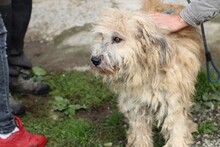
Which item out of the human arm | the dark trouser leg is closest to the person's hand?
the human arm

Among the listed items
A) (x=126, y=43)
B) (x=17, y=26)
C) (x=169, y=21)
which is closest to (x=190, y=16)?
(x=169, y=21)

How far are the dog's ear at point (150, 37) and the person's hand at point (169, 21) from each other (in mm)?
117

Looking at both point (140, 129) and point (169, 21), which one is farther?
point (140, 129)

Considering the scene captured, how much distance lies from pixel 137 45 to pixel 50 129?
1.18 meters

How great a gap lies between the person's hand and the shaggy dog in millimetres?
47

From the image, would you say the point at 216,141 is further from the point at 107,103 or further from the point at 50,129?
the point at 50,129

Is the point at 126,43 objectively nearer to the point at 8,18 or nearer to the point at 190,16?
the point at 190,16

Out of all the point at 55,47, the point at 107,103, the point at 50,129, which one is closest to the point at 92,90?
the point at 107,103

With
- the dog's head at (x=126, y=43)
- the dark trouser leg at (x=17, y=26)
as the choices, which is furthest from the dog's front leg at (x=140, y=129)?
the dark trouser leg at (x=17, y=26)

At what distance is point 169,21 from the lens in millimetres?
2994

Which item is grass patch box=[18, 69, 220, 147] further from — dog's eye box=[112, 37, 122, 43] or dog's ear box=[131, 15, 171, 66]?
dog's eye box=[112, 37, 122, 43]

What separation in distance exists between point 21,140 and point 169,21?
1140 mm

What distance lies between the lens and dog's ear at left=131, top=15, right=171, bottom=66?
2746 mm

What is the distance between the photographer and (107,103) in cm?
384
